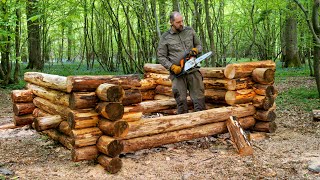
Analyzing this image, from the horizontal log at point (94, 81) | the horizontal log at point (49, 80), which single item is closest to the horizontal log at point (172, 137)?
the horizontal log at point (94, 81)

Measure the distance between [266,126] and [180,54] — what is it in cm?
241

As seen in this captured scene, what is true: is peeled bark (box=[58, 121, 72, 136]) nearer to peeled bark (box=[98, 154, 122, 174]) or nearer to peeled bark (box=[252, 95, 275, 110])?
peeled bark (box=[98, 154, 122, 174])

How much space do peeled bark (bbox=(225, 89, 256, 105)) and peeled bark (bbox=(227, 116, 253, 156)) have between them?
1.88 feet

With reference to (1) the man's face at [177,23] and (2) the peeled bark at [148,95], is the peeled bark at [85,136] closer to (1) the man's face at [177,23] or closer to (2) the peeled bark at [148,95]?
(1) the man's face at [177,23]

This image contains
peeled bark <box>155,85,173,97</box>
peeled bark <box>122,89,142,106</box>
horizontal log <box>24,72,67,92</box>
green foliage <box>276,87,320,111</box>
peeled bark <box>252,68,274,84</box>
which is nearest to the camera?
peeled bark <box>122,89,142,106</box>

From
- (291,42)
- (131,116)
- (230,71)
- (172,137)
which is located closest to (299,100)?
(230,71)

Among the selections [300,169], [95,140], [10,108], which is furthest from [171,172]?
[10,108]

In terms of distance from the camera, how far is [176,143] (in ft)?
21.0

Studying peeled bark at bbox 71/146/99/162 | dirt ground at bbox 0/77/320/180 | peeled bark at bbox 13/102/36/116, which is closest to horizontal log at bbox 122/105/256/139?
dirt ground at bbox 0/77/320/180

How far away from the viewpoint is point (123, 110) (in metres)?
5.06

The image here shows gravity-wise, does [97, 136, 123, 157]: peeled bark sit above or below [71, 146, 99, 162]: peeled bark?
above

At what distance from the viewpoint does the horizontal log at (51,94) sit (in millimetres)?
5695

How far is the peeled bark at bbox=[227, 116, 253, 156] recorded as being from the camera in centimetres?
573

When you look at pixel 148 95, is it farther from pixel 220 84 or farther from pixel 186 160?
pixel 186 160
